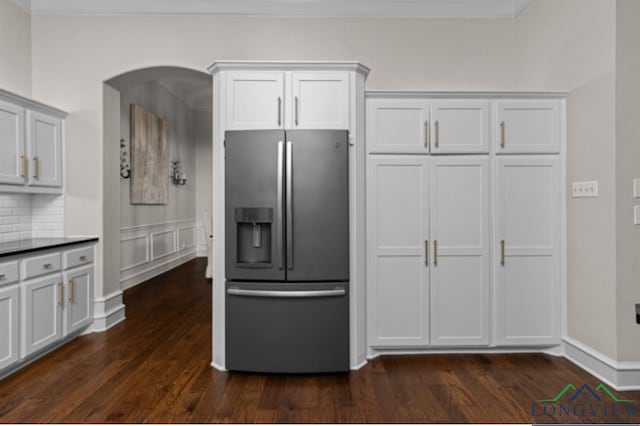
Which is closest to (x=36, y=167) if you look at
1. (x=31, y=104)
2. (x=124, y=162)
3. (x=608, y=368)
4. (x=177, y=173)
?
(x=31, y=104)

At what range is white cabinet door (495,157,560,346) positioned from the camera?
11.6ft

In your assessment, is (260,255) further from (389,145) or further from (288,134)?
(389,145)

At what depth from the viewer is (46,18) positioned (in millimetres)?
4410

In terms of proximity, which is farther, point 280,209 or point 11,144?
point 11,144

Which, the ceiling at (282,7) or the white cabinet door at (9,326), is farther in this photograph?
the ceiling at (282,7)

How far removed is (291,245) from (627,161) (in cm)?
237

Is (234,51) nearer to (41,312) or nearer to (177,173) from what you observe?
(41,312)

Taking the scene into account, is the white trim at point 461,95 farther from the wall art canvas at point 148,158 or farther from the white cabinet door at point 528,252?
the wall art canvas at point 148,158

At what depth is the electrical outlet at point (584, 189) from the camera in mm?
3168

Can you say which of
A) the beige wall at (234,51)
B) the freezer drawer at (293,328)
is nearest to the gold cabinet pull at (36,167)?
the beige wall at (234,51)

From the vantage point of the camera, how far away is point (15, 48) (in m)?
4.19

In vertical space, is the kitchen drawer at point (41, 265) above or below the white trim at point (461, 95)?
below

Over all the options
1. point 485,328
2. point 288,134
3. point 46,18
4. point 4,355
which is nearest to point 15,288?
point 4,355

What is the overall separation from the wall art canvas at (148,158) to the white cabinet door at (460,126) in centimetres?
482
